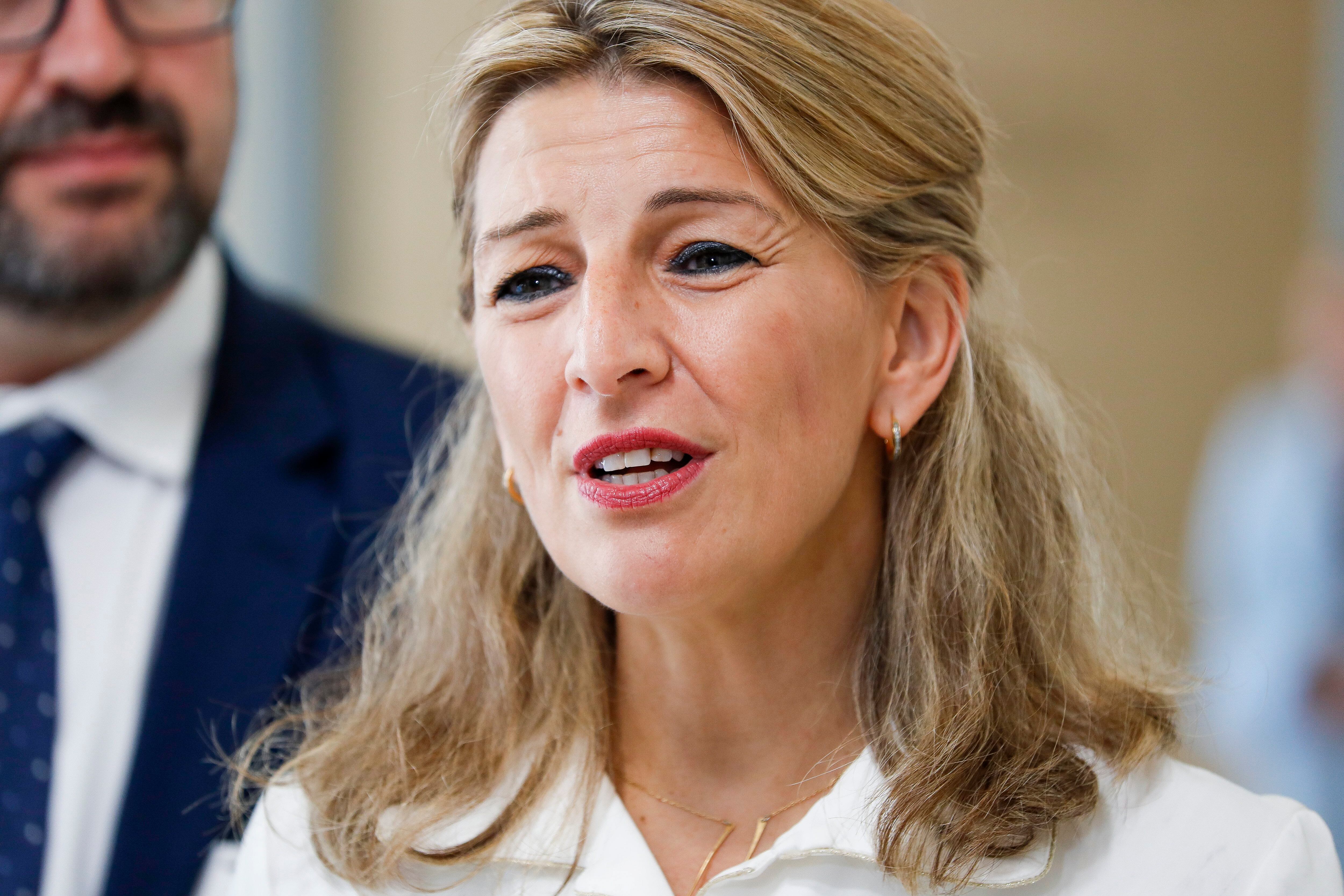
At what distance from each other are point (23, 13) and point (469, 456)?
934 mm

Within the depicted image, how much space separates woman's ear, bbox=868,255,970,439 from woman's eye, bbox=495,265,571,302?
399 millimetres

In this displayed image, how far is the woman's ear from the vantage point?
1.68 m

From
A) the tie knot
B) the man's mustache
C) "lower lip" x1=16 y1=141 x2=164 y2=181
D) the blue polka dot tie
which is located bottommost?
the blue polka dot tie

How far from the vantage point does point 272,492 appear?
218cm

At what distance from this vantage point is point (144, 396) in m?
2.18

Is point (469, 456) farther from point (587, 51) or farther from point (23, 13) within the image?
point (23, 13)

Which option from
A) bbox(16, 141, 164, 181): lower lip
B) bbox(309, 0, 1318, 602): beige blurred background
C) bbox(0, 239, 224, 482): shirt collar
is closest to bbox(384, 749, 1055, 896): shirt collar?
bbox(0, 239, 224, 482): shirt collar

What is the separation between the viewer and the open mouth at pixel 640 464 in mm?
1536

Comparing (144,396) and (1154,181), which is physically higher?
(144,396)

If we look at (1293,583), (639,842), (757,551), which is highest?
(757,551)

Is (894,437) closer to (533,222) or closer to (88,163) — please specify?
(533,222)

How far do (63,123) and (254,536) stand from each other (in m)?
0.69

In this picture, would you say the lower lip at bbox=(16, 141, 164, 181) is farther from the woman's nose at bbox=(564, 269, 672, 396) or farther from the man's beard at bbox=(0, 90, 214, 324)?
the woman's nose at bbox=(564, 269, 672, 396)

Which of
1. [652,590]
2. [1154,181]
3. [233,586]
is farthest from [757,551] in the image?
[1154,181]
